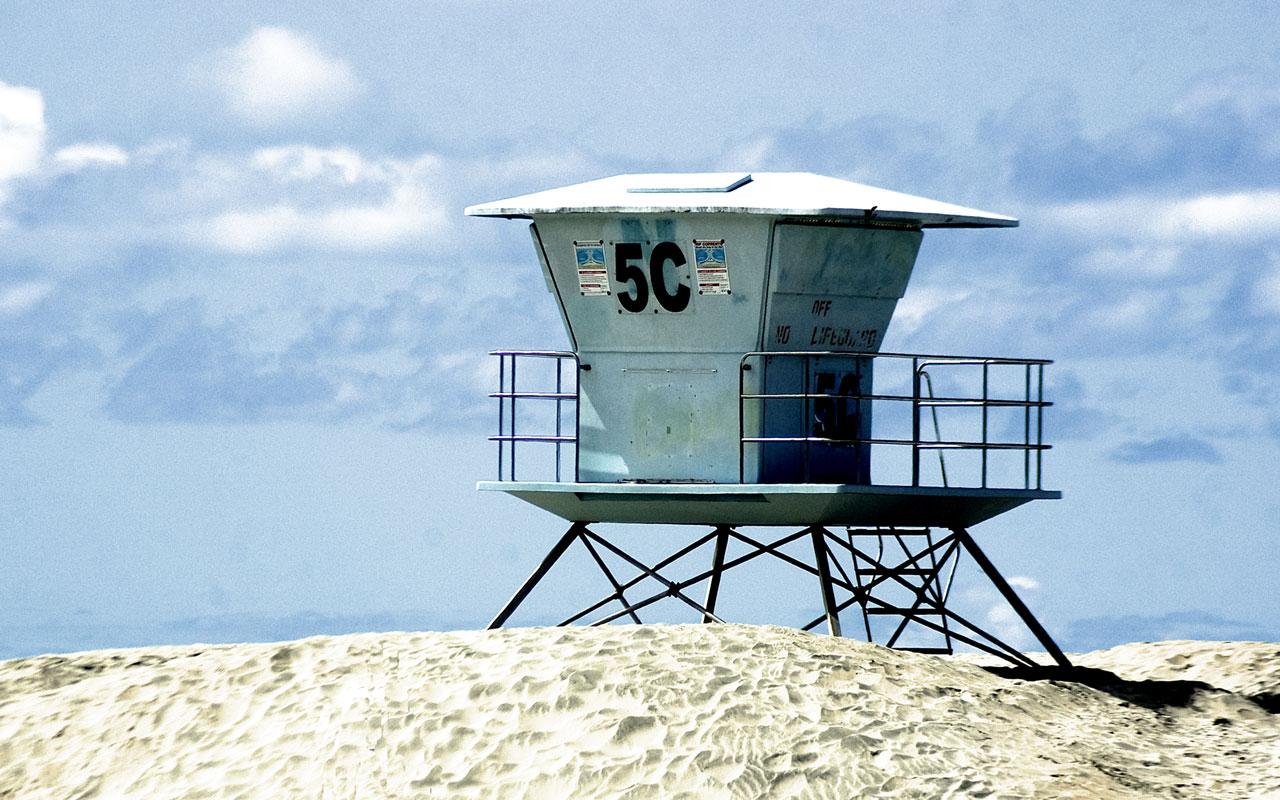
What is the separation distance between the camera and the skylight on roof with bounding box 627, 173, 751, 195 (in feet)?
67.2

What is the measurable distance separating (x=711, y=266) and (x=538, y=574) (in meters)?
4.11

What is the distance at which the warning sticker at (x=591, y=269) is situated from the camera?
20375 millimetres

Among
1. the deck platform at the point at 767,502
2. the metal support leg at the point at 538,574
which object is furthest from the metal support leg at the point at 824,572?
the metal support leg at the point at 538,574

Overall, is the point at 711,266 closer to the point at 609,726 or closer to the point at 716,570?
the point at 716,570

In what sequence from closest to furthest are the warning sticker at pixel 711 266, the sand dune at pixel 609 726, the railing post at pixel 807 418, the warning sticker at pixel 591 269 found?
the sand dune at pixel 609 726, the railing post at pixel 807 418, the warning sticker at pixel 711 266, the warning sticker at pixel 591 269

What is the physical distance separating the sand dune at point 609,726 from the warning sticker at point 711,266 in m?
3.57

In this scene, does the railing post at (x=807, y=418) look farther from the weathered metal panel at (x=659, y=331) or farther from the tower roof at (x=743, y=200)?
the tower roof at (x=743, y=200)

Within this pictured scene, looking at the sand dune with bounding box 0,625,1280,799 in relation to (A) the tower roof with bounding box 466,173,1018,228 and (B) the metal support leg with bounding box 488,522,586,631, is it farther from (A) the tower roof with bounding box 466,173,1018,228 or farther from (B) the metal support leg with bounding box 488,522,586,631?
(A) the tower roof with bounding box 466,173,1018,228

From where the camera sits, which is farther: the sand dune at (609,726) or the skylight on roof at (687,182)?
the skylight on roof at (687,182)

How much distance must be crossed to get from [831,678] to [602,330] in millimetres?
4933

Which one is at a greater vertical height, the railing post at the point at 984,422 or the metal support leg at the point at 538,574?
the railing post at the point at 984,422

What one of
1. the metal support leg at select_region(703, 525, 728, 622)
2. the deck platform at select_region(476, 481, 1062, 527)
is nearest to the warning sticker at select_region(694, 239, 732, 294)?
the deck platform at select_region(476, 481, 1062, 527)

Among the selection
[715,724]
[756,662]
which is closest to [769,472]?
[756,662]

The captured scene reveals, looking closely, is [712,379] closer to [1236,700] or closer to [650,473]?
[650,473]
